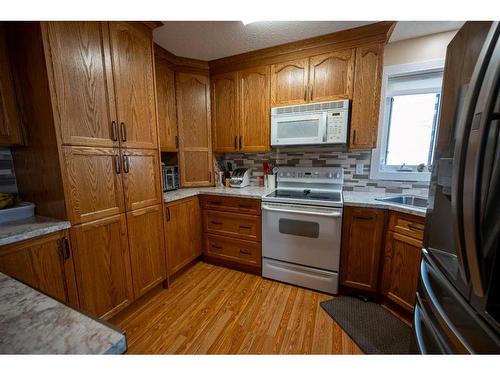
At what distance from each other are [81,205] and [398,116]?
8.93 ft

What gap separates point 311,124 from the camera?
1.98 m

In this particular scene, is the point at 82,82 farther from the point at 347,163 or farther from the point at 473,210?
the point at 347,163

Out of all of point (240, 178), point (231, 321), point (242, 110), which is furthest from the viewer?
point (240, 178)

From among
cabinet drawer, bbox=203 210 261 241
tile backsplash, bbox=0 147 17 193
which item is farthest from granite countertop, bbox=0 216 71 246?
cabinet drawer, bbox=203 210 261 241

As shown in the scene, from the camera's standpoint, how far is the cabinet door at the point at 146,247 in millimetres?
1606

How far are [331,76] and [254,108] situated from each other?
2.61 ft

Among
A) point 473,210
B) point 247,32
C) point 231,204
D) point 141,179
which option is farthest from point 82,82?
point 473,210

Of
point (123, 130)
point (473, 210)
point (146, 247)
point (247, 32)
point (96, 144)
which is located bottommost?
point (146, 247)

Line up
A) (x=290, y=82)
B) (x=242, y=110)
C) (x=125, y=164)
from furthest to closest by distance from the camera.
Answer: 1. (x=242, y=110)
2. (x=290, y=82)
3. (x=125, y=164)

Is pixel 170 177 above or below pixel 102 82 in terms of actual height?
below

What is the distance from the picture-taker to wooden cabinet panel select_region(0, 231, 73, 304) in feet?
3.32

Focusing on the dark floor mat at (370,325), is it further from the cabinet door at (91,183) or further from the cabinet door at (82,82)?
the cabinet door at (82,82)

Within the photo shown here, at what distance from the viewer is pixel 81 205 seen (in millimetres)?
1272

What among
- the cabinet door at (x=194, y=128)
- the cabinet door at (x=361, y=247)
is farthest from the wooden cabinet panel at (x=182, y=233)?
the cabinet door at (x=361, y=247)
